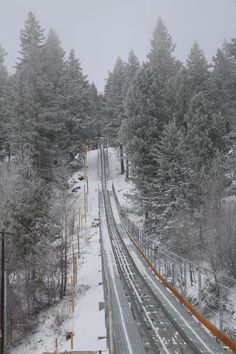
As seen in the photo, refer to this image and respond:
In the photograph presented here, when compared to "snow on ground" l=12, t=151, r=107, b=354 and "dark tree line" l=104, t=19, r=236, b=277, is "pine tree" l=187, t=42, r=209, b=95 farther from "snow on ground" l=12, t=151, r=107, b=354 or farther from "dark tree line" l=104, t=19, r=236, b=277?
"snow on ground" l=12, t=151, r=107, b=354

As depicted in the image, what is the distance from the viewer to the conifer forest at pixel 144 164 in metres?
26.6

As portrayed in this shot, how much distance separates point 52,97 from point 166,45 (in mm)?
18583

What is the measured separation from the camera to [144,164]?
36219 mm

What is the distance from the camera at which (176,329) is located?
1291cm

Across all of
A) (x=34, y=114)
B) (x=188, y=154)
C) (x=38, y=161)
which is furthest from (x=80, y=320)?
(x=34, y=114)

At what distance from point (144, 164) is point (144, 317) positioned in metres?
22.6

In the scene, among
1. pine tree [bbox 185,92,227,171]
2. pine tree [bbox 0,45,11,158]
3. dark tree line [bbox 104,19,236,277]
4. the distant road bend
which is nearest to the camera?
the distant road bend

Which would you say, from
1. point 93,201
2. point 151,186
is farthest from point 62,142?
point 151,186

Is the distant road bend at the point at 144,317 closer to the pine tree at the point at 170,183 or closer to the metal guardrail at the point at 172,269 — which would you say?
the metal guardrail at the point at 172,269

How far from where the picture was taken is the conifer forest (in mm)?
26594

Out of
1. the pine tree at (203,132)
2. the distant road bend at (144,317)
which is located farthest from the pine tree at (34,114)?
the distant road bend at (144,317)

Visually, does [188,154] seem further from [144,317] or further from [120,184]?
[120,184]

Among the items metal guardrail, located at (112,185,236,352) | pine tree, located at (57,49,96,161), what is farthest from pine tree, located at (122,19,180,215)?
pine tree, located at (57,49,96,161)

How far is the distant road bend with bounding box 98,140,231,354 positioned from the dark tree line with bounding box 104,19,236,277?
481 cm
